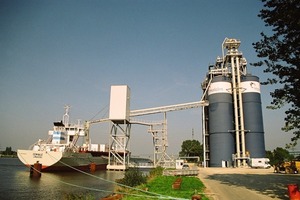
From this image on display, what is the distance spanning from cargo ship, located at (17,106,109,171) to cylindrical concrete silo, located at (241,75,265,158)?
3701 centimetres

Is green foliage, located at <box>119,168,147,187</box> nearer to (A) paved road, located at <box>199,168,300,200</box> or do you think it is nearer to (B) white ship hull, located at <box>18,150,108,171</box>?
(A) paved road, located at <box>199,168,300,200</box>

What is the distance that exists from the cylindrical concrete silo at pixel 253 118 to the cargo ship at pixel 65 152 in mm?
37009

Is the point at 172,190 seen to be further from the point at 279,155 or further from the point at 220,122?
the point at 279,155

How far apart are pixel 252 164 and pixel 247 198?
44308 mm

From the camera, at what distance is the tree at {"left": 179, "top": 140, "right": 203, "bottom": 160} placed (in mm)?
104625

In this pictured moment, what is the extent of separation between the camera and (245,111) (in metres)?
60.4

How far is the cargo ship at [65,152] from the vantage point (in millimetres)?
50906

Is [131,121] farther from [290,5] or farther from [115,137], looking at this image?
[290,5]

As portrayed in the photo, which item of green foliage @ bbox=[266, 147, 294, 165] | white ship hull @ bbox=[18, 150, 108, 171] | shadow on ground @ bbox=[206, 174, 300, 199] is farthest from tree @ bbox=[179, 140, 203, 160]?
shadow on ground @ bbox=[206, 174, 300, 199]

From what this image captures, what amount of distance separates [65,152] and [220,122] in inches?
1352

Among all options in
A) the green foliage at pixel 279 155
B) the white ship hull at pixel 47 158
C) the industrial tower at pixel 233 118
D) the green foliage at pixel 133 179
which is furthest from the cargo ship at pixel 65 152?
the green foliage at pixel 279 155

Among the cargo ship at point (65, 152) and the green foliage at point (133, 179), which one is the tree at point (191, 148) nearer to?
the cargo ship at point (65, 152)

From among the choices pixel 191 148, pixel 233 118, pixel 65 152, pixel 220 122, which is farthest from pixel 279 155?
pixel 65 152

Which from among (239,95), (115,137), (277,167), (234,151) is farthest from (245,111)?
(115,137)
